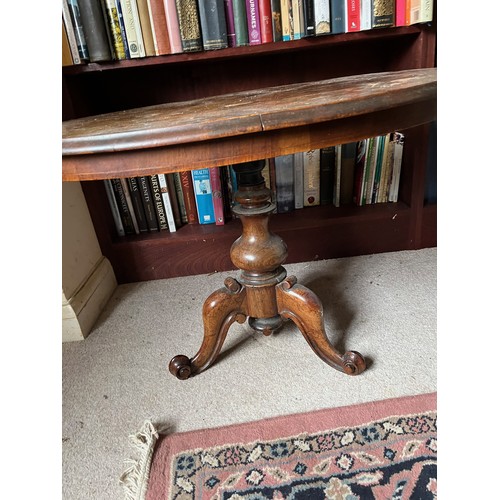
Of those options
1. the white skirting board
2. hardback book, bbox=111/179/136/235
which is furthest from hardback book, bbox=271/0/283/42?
the white skirting board

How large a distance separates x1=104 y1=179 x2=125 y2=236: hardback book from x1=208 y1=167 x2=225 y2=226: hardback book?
32 centimetres

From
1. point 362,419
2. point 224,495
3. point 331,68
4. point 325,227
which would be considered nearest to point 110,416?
point 224,495

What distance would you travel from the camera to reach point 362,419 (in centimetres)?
74

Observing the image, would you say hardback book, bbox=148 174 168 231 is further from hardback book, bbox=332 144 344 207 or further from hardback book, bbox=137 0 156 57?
hardback book, bbox=332 144 344 207

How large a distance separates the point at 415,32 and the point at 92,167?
39.0 inches

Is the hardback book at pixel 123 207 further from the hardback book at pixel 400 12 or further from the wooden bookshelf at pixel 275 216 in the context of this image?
the hardback book at pixel 400 12

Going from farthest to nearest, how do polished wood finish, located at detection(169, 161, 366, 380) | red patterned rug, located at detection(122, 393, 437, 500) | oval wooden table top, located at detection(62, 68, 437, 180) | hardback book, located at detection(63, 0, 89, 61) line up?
hardback book, located at detection(63, 0, 89, 61)
polished wood finish, located at detection(169, 161, 366, 380)
red patterned rug, located at detection(122, 393, 437, 500)
oval wooden table top, located at detection(62, 68, 437, 180)

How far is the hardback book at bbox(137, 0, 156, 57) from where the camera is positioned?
982 millimetres


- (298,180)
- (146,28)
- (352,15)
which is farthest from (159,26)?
(298,180)

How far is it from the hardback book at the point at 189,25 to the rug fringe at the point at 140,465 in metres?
0.89

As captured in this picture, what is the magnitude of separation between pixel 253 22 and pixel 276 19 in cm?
6

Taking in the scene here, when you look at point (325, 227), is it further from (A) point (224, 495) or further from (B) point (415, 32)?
(A) point (224, 495)

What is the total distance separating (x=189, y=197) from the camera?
1315mm

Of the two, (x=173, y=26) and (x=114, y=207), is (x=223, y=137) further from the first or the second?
(x=114, y=207)
